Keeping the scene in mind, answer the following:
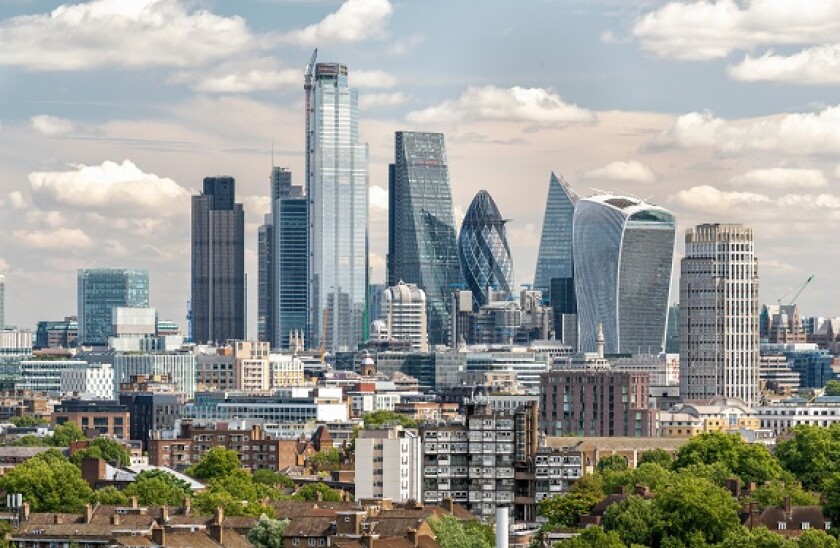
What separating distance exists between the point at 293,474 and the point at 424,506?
5560 centimetres

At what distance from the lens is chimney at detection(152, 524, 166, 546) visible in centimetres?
10544

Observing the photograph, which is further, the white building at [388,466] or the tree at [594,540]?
the white building at [388,466]

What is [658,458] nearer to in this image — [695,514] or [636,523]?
[636,523]

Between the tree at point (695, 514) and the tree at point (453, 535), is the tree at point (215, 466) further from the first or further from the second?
the tree at point (695, 514)

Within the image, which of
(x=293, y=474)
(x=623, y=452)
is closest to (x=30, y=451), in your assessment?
(x=293, y=474)

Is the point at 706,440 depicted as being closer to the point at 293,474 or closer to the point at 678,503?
the point at 293,474

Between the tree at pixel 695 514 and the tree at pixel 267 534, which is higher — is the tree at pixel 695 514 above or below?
above

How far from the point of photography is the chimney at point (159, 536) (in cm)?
10544

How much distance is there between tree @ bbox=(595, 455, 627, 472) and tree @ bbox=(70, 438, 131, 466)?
97.8 feet

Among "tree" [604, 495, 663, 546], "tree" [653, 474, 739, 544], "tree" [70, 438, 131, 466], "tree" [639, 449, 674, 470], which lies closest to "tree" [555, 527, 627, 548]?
"tree" [604, 495, 663, 546]

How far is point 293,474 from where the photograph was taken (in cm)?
18162

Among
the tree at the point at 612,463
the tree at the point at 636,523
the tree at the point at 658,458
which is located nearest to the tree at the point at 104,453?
the tree at the point at 612,463

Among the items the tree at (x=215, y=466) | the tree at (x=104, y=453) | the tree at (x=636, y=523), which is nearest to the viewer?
the tree at (x=636, y=523)

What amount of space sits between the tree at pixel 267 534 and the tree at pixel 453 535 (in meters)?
6.06
